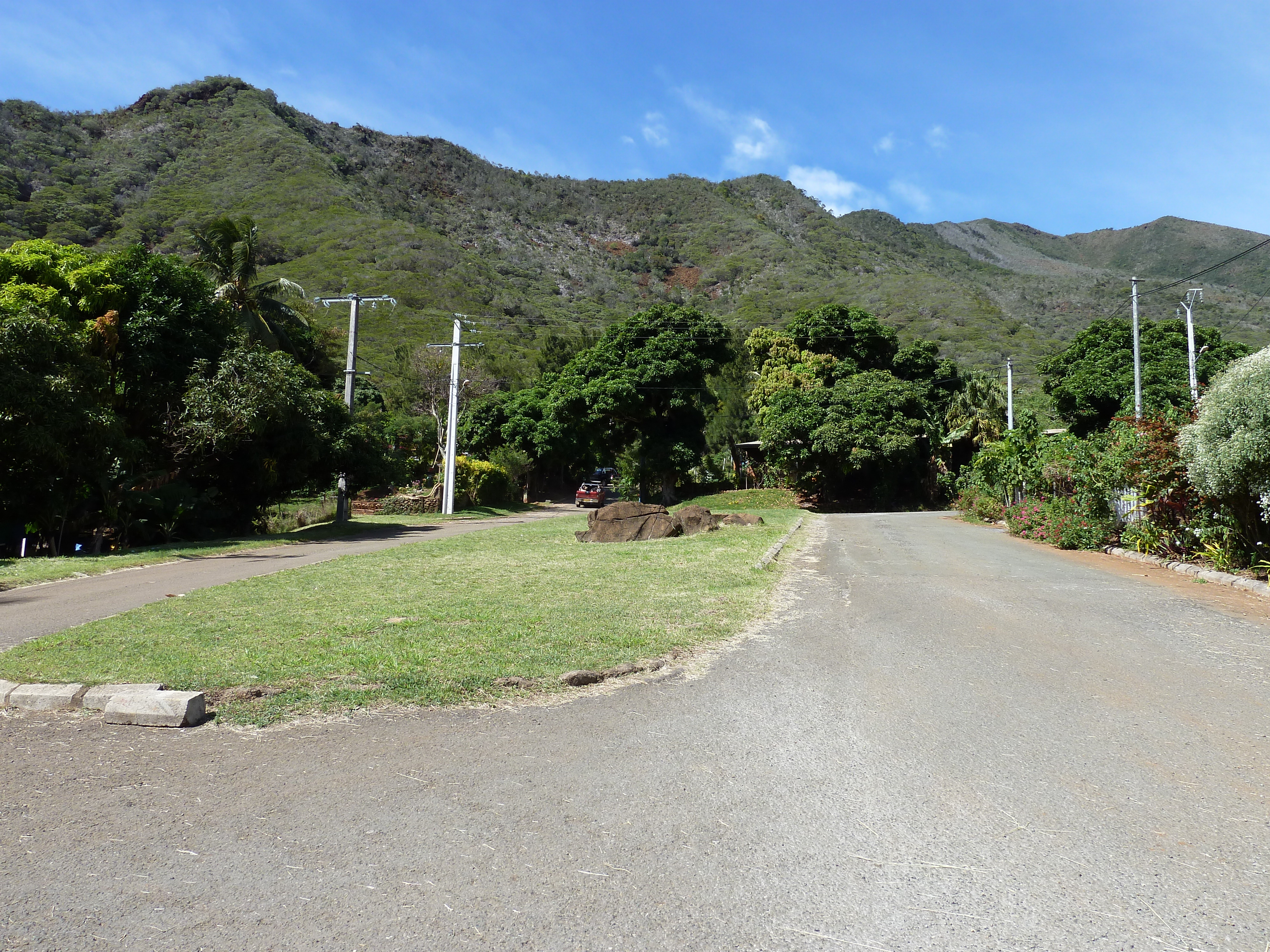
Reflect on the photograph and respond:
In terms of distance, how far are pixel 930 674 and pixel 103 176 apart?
350 ft

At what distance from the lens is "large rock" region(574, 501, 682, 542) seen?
59.1 feet

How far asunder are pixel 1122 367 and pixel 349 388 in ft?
125

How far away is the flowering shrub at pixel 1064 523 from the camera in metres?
17.4

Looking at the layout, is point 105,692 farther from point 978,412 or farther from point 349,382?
point 978,412

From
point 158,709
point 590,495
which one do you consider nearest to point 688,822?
point 158,709

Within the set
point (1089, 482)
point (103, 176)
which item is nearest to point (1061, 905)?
point (1089, 482)

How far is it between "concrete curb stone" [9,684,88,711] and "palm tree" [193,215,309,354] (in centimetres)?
2474

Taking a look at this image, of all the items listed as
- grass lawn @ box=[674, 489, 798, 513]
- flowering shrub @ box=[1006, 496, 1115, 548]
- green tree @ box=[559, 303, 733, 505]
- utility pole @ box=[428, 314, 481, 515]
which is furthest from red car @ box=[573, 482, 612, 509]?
flowering shrub @ box=[1006, 496, 1115, 548]

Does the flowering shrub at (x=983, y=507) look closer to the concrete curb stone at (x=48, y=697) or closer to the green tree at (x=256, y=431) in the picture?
the green tree at (x=256, y=431)

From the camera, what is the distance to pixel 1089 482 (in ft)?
56.9

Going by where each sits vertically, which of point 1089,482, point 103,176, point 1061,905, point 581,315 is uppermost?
point 103,176

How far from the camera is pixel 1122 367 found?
136 ft

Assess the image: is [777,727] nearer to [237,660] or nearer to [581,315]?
[237,660]

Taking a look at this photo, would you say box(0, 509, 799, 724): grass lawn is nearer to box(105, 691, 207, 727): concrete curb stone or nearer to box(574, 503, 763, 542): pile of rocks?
box(105, 691, 207, 727): concrete curb stone
